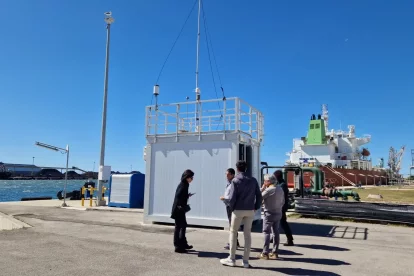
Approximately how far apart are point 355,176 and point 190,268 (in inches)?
1972

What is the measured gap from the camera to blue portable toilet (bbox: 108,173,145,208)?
1938 cm

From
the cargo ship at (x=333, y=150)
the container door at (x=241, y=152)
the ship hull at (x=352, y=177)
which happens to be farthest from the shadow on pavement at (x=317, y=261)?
the cargo ship at (x=333, y=150)

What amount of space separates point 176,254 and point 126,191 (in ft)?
42.6

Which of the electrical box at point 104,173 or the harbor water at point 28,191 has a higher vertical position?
the electrical box at point 104,173

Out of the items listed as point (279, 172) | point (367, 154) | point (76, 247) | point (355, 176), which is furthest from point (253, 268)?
point (367, 154)

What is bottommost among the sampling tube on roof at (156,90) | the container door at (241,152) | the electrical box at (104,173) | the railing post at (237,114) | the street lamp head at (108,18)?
the electrical box at (104,173)

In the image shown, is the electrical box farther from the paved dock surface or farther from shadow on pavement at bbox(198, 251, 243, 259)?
shadow on pavement at bbox(198, 251, 243, 259)

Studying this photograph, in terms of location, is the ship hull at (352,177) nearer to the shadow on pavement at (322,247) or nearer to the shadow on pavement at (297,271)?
the shadow on pavement at (322,247)

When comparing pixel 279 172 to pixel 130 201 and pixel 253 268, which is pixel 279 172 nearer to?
pixel 253 268

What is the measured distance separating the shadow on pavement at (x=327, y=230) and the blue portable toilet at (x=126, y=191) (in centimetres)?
951

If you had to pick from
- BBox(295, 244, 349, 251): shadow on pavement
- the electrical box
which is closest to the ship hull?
the electrical box

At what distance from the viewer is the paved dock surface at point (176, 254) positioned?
618 centimetres

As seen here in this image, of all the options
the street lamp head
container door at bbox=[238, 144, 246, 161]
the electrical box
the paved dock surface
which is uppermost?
the street lamp head

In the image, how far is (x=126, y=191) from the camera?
19656mm
